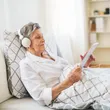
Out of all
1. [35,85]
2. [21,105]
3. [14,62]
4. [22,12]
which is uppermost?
[22,12]

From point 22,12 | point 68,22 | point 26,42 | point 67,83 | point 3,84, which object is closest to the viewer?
point 67,83

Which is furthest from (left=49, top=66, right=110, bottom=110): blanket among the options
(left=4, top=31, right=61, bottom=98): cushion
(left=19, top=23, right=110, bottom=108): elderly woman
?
(left=4, top=31, right=61, bottom=98): cushion

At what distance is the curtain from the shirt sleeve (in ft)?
5.66

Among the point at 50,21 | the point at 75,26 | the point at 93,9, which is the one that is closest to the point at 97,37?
the point at 93,9

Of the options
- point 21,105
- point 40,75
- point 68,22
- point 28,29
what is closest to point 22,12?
point 68,22

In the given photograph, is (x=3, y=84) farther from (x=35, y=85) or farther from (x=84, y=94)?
(x=84, y=94)

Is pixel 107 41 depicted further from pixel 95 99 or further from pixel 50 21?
pixel 95 99

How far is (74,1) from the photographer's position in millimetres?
3365

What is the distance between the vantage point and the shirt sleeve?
153 cm

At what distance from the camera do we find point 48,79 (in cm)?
167

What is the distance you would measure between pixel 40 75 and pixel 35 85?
11 centimetres

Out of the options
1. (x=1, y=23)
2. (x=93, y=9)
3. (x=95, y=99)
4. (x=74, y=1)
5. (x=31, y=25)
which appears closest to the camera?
(x=95, y=99)

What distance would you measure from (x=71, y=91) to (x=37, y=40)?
473 millimetres

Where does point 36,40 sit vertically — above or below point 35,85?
above
